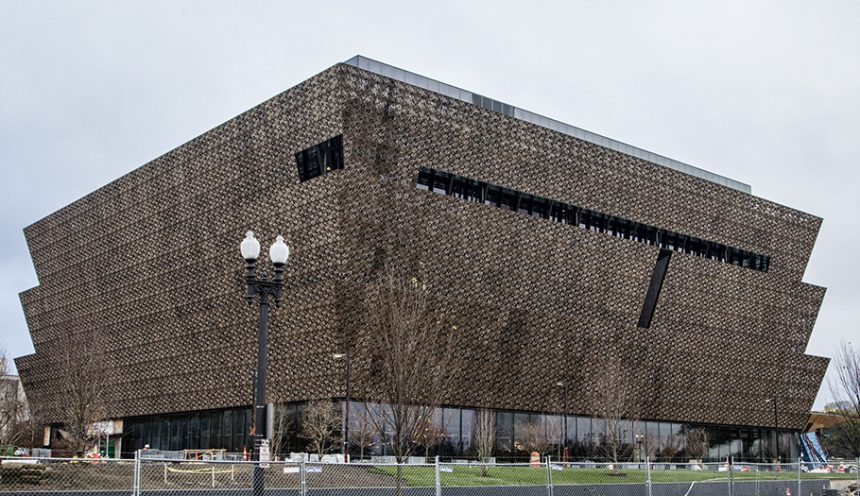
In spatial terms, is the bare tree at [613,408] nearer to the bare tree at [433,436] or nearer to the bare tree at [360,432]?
the bare tree at [433,436]

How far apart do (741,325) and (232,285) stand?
42.5m

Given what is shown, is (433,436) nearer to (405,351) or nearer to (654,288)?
(654,288)

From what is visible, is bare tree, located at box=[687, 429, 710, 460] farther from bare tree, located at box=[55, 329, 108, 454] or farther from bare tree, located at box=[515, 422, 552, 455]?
bare tree, located at box=[55, 329, 108, 454]

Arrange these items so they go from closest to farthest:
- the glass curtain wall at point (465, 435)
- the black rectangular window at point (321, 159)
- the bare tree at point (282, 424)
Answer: the black rectangular window at point (321, 159) → the bare tree at point (282, 424) → the glass curtain wall at point (465, 435)

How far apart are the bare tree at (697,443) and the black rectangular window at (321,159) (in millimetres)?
40377

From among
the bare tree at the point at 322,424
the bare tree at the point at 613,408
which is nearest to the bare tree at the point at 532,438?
the bare tree at the point at 613,408

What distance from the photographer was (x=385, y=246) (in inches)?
2165

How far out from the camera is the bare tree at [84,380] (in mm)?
59438

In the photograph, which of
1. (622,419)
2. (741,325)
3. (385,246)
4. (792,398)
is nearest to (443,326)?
(385,246)

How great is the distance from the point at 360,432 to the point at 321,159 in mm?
16247

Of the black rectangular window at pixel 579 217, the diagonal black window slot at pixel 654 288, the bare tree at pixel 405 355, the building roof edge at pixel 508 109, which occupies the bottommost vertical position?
the bare tree at pixel 405 355

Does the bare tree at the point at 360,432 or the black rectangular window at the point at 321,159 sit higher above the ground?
the black rectangular window at the point at 321,159

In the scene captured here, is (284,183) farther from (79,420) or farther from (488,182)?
(79,420)

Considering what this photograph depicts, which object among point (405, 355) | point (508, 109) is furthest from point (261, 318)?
point (508, 109)
